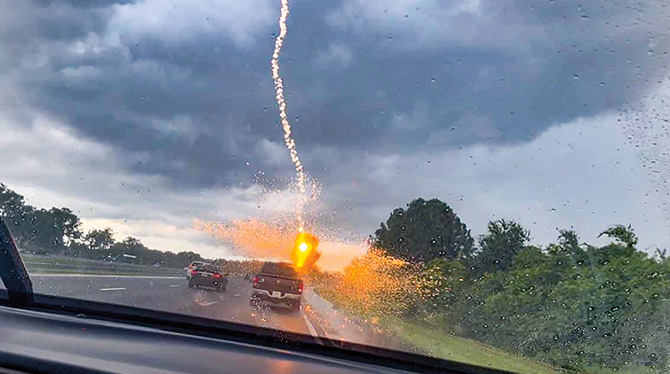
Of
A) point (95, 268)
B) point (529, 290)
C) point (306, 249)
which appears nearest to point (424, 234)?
point (529, 290)

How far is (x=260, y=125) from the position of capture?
6297mm

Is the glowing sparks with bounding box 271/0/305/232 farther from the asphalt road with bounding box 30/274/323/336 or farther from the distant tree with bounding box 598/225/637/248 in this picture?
the distant tree with bounding box 598/225/637/248

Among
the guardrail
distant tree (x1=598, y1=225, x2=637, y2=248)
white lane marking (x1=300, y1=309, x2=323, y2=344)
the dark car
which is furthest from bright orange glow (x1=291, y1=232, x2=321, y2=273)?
distant tree (x1=598, y1=225, x2=637, y2=248)

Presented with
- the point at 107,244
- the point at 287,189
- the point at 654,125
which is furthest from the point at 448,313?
the point at 107,244

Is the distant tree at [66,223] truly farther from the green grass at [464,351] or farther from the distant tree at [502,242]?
the distant tree at [502,242]

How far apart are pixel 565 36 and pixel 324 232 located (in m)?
2.44

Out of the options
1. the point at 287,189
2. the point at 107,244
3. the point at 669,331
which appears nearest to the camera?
the point at 669,331

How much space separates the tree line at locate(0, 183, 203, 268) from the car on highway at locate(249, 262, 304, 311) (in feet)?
2.48

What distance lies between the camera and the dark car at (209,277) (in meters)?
7.00

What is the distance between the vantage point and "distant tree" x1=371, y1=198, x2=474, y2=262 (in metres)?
5.89

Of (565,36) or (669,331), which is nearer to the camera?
(669,331)

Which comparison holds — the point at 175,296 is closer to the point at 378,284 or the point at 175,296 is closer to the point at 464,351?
the point at 378,284

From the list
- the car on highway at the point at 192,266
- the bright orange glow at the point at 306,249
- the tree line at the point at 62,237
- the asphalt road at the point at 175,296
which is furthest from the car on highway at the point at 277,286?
the tree line at the point at 62,237

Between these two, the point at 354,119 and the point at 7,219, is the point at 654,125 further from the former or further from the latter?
the point at 7,219
